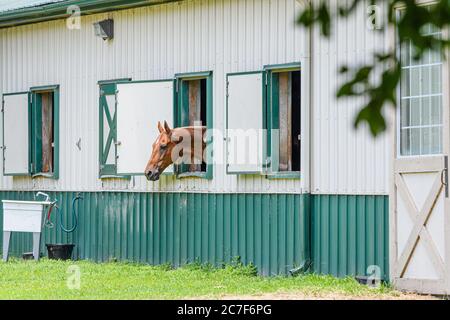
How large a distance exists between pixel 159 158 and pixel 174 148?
25 cm

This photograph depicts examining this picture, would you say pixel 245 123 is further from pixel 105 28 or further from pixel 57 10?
pixel 57 10

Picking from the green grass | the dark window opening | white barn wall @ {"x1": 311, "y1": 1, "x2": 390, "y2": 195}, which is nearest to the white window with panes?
white barn wall @ {"x1": 311, "y1": 1, "x2": 390, "y2": 195}

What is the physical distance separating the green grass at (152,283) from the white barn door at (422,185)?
0.34 m

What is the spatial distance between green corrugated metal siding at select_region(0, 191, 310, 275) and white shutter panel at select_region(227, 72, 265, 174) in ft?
1.25

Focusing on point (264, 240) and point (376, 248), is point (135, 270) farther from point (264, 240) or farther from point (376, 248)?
point (376, 248)

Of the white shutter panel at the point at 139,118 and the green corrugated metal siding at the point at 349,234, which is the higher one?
the white shutter panel at the point at 139,118

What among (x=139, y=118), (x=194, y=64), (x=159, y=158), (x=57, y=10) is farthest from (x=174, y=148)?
(x=57, y=10)

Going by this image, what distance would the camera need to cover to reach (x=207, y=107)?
520 inches

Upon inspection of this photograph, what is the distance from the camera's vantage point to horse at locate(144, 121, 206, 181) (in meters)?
13.0

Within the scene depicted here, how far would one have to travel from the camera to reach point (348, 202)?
454 inches

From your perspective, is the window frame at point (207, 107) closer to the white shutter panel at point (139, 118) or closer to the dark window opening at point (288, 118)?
the white shutter panel at point (139, 118)

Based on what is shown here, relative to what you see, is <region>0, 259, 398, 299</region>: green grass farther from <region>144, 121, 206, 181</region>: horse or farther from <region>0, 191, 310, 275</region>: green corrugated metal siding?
<region>144, 121, 206, 181</region>: horse

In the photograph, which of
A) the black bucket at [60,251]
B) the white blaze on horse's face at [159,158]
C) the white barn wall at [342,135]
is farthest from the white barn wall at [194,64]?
the black bucket at [60,251]

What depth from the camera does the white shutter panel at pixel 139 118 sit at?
13656mm
